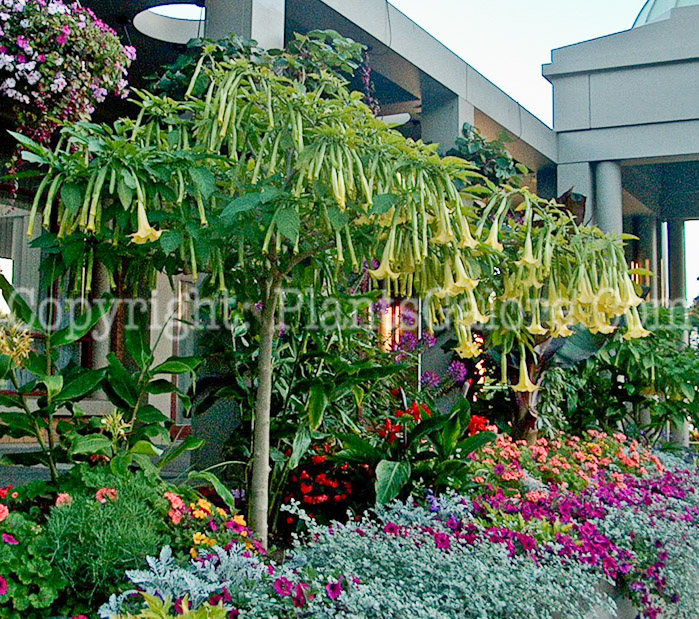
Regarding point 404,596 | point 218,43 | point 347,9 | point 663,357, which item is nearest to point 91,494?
point 404,596

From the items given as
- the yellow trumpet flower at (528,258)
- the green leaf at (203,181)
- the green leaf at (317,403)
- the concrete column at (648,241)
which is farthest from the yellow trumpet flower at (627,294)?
the concrete column at (648,241)

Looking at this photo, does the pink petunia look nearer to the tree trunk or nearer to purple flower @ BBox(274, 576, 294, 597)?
purple flower @ BBox(274, 576, 294, 597)

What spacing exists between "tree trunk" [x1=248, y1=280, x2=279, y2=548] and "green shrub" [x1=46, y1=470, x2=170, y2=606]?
45 cm

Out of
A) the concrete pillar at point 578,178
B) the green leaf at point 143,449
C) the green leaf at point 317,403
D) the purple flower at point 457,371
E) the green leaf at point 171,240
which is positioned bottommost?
the green leaf at point 143,449

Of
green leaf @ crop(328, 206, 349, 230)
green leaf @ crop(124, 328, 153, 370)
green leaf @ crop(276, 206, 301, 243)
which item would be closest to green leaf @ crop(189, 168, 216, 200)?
green leaf @ crop(276, 206, 301, 243)

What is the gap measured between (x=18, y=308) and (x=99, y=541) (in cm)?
93

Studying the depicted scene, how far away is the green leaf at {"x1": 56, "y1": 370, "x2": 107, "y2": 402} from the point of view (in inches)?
102

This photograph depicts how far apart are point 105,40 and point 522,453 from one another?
8.38 feet

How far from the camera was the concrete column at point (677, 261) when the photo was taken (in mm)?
9859

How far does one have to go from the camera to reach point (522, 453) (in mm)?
3898

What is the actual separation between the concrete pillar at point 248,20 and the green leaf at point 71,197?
1902mm

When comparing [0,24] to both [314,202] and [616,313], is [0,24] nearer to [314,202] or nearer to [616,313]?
[314,202]

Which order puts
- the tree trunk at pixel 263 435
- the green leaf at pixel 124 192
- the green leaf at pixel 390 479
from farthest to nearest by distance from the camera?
the green leaf at pixel 390 479 < the tree trunk at pixel 263 435 < the green leaf at pixel 124 192

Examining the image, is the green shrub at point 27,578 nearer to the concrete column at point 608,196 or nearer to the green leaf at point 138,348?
the green leaf at point 138,348
